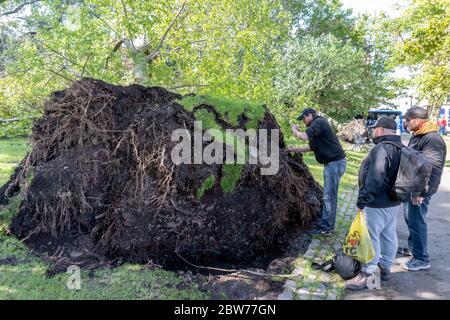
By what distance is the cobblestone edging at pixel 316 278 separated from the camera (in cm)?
430

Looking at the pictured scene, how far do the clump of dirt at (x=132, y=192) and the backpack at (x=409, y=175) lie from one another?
1936 mm

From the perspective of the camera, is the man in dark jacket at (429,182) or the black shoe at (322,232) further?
the black shoe at (322,232)

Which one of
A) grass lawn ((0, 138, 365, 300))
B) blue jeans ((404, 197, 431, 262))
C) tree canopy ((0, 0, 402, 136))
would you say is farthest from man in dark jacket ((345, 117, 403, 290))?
tree canopy ((0, 0, 402, 136))

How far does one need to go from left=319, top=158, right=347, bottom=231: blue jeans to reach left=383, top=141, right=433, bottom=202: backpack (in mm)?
1809

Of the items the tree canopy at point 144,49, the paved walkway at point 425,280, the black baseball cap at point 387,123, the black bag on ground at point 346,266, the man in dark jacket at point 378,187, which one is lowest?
the paved walkway at point 425,280

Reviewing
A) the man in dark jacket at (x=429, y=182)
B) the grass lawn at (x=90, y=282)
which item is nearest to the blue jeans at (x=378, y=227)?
the man in dark jacket at (x=429, y=182)

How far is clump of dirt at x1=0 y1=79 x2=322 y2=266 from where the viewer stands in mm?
5270

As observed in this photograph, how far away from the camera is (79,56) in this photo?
29.1ft

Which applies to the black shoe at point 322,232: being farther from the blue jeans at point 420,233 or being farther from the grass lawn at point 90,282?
the grass lawn at point 90,282

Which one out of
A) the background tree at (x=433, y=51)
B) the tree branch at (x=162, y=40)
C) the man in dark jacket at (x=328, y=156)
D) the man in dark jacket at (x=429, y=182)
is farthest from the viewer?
the background tree at (x=433, y=51)
